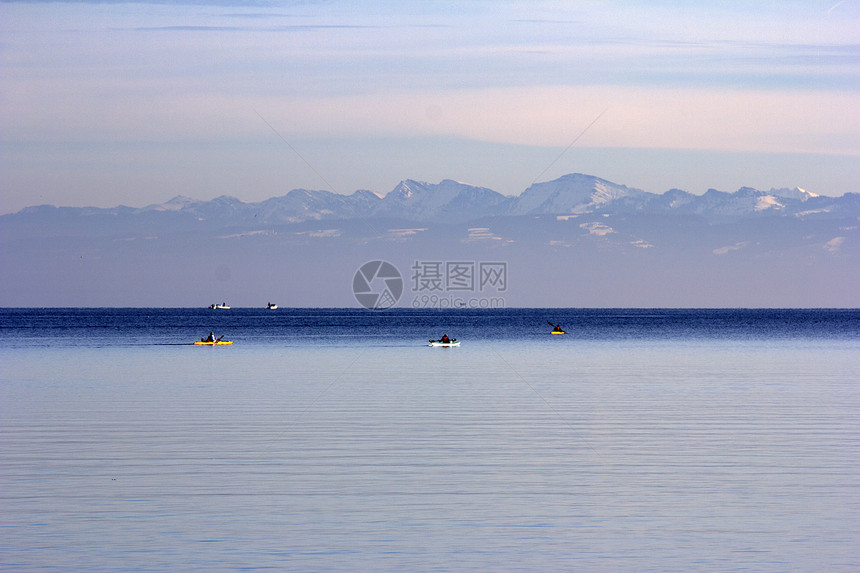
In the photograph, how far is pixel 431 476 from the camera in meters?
19.4

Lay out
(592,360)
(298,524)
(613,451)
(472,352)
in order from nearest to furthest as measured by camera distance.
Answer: (298,524) → (613,451) → (592,360) → (472,352)

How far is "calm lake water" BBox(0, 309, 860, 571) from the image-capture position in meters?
14.0

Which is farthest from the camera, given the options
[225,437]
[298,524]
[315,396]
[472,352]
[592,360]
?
[472,352]

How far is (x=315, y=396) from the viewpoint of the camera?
3516 cm

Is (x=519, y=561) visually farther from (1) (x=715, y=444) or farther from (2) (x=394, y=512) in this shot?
(1) (x=715, y=444)

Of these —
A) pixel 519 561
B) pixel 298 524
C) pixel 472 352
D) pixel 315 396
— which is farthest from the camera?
pixel 472 352

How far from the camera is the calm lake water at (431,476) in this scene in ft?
46.0

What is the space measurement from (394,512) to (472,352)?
52719mm

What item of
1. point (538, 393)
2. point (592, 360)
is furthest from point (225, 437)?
point (592, 360)

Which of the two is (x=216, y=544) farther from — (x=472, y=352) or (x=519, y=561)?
(x=472, y=352)

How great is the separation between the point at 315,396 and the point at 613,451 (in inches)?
593

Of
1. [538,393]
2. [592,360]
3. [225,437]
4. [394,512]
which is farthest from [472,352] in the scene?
[394,512]

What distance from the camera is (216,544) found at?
14.4 m

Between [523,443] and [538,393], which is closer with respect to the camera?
[523,443]
